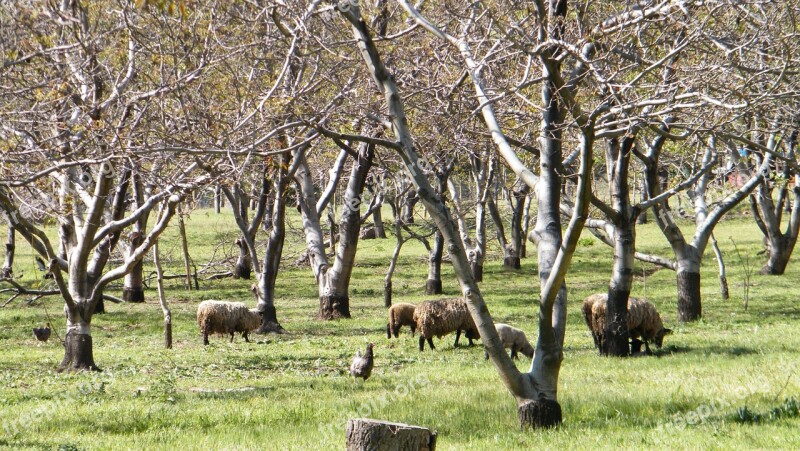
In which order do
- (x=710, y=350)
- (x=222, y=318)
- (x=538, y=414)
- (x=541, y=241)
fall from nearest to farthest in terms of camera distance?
(x=538, y=414)
(x=541, y=241)
(x=710, y=350)
(x=222, y=318)

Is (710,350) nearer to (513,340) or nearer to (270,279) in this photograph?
(513,340)

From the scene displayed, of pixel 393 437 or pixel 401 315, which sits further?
pixel 401 315

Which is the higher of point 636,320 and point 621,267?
point 621,267

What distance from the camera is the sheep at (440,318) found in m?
19.8

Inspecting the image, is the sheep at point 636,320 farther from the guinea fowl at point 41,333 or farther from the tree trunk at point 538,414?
the guinea fowl at point 41,333

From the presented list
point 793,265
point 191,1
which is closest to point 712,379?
point 191,1

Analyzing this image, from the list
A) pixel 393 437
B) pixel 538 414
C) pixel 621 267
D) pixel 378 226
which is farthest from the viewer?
pixel 378 226

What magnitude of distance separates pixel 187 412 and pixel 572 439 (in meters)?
5.08

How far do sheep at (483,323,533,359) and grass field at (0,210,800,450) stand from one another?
0.55 m

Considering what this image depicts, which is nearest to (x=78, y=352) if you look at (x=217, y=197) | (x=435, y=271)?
(x=435, y=271)

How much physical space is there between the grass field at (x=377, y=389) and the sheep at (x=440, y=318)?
473 mm

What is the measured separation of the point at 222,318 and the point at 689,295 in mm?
11949

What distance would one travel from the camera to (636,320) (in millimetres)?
17344

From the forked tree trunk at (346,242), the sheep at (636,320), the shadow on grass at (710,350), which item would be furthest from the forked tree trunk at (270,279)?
the shadow on grass at (710,350)
